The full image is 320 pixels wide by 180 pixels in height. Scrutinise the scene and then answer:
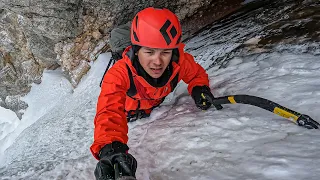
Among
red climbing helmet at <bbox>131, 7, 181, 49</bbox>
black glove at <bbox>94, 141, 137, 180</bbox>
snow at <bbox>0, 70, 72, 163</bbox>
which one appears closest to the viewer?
black glove at <bbox>94, 141, 137, 180</bbox>

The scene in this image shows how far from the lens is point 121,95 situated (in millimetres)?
3107

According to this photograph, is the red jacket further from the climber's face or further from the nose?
the nose

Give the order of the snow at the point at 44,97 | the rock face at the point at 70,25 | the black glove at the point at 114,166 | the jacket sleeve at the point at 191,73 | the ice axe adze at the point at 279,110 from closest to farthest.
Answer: the black glove at the point at 114,166, the ice axe adze at the point at 279,110, the jacket sleeve at the point at 191,73, the rock face at the point at 70,25, the snow at the point at 44,97

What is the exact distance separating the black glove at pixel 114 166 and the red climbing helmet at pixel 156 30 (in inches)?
47.0

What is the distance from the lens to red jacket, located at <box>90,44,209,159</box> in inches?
105

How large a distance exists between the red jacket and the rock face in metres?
3.65

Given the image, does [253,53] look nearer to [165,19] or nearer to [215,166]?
[165,19]

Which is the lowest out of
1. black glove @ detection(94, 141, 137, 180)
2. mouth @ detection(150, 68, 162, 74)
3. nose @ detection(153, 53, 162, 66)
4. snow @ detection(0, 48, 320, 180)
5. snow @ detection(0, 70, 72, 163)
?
snow @ detection(0, 70, 72, 163)

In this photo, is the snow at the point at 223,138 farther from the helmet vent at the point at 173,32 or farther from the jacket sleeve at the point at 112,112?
the helmet vent at the point at 173,32

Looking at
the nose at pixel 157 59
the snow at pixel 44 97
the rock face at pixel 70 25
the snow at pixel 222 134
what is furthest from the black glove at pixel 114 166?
the snow at pixel 44 97

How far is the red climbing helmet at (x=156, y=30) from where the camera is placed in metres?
3.05

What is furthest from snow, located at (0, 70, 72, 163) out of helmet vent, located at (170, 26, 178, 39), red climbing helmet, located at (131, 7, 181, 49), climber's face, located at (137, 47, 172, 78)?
helmet vent, located at (170, 26, 178, 39)

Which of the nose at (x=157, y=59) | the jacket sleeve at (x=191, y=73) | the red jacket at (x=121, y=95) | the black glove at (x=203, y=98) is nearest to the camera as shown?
the red jacket at (x=121, y=95)

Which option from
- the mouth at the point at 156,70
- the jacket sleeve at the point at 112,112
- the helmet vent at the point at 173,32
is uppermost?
the helmet vent at the point at 173,32
